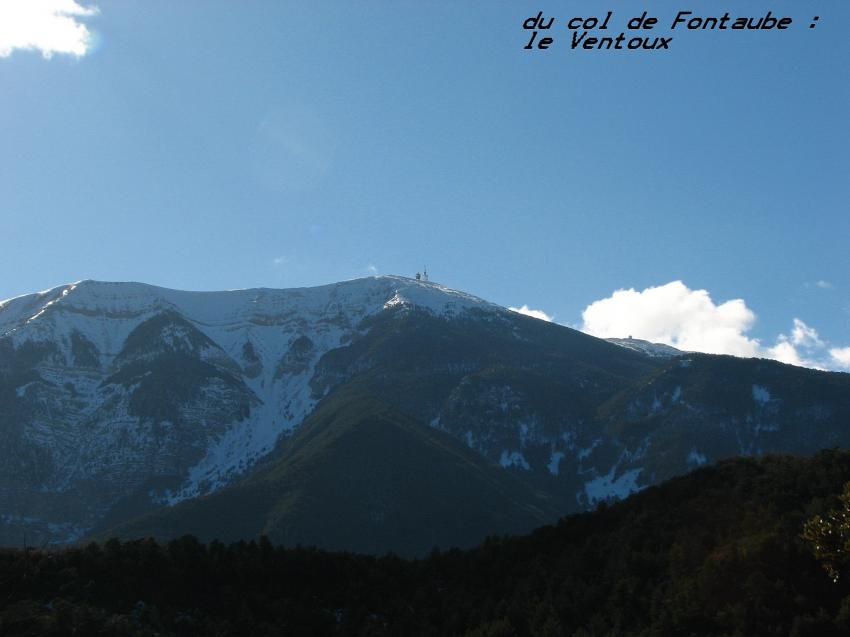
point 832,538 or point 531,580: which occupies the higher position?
point 832,538

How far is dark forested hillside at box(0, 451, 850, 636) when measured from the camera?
5266cm

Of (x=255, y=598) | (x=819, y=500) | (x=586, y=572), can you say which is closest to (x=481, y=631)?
(x=586, y=572)

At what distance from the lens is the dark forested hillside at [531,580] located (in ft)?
173

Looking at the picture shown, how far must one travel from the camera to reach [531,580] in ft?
215

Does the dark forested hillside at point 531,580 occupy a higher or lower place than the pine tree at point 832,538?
lower

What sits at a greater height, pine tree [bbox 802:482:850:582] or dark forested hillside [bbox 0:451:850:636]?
pine tree [bbox 802:482:850:582]

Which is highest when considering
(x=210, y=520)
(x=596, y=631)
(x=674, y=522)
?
(x=674, y=522)

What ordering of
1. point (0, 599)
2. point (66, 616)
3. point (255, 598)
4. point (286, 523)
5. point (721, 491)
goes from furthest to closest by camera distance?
point (286, 523)
point (721, 491)
point (255, 598)
point (0, 599)
point (66, 616)

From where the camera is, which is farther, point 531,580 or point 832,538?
point 531,580

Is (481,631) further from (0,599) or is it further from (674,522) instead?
(0,599)

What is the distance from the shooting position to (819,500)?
58094 mm

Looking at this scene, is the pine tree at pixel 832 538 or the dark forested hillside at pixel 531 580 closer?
the pine tree at pixel 832 538

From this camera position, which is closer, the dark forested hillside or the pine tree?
the pine tree

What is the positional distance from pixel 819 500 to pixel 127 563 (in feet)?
144
